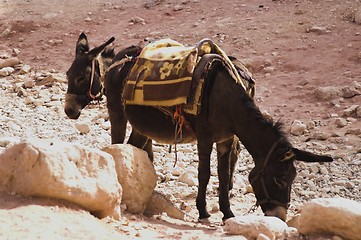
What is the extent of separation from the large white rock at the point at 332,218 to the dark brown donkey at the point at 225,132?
33.6 inches

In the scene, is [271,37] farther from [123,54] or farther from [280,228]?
[280,228]

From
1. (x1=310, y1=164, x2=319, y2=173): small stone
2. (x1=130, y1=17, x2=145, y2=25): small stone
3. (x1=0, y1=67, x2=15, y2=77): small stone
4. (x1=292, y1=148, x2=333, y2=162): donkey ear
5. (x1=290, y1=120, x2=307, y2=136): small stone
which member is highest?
(x1=292, y1=148, x2=333, y2=162): donkey ear

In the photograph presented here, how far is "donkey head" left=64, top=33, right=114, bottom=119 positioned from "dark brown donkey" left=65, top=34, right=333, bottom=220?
0.27 meters

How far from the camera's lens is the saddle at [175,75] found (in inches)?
226

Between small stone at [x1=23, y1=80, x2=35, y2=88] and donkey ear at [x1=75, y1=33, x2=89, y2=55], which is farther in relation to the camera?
small stone at [x1=23, y1=80, x2=35, y2=88]

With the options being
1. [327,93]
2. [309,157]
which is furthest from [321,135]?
[309,157]

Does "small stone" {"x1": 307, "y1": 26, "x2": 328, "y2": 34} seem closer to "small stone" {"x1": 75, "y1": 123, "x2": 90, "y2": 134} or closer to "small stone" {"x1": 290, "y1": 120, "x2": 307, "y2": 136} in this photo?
"small stone" {"x1": 290, "y1": 120, "x2": 307, "y2": 136}

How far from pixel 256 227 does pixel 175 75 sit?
2130mm

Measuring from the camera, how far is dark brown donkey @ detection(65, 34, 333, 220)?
210 inches

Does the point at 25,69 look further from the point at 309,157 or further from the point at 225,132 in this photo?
the point at 309,157

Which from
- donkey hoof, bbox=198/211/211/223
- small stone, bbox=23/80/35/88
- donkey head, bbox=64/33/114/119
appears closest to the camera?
donkey hoof, bbox=198/211/211/223

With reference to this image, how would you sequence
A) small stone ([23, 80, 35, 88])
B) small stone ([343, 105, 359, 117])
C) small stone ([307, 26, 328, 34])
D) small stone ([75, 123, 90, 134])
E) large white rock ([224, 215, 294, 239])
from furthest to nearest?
small stone ([307, 26, 328, 34]) < small stone ([23, 80, 35, 88]) < small stone ([343, 105, 359, 117]) < small stone ([75, 123, 90, 134]) < large white rock ([224, 215, 294, 239])

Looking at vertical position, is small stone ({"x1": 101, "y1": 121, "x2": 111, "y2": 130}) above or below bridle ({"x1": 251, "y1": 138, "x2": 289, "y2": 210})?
below

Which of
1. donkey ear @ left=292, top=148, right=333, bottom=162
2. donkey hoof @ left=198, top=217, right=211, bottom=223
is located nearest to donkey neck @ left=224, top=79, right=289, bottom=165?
donkey ear @ left=292, top=148, right=333, bottom=162
